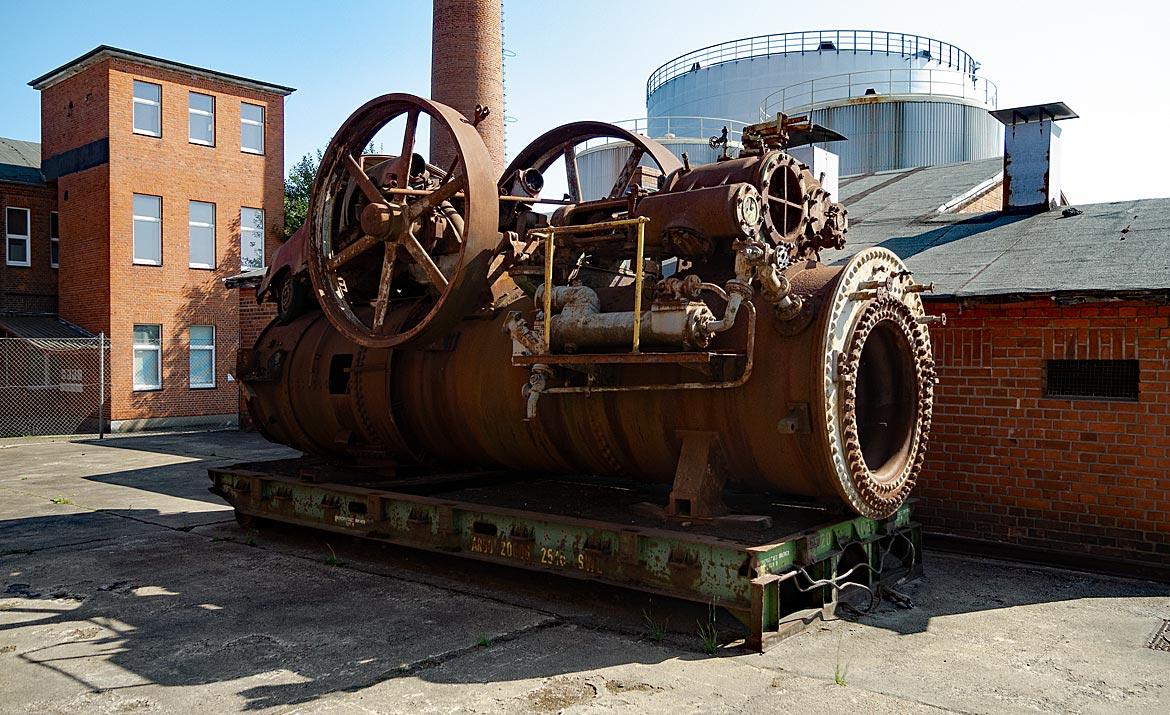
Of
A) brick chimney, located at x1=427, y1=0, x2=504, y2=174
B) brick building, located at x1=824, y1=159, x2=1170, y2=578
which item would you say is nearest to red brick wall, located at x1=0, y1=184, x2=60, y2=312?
brick chimney, located at x1=427, y1=0, x2=504, y2=174

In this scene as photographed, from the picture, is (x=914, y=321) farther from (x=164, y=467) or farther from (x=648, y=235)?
(x=164, y=467)

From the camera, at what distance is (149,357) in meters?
22.5

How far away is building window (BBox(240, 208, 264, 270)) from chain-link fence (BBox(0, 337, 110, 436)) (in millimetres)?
4141

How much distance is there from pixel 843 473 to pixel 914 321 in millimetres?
1404

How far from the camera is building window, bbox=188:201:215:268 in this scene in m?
23.1

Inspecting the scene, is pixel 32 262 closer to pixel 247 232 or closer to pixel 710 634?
pixel 247 232

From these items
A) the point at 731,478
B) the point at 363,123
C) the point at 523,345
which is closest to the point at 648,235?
the point at 523,345

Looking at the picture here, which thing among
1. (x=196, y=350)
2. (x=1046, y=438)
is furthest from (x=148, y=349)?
(x=1046, y=438)

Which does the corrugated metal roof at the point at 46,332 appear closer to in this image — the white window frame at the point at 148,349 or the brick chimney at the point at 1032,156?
the white window frame at the point at 148,349

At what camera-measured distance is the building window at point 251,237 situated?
24172 millimetres

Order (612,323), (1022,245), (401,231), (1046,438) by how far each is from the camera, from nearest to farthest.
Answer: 1. (612,323)
2. (401,231)
3. (1046,438)
4. (1022,245)

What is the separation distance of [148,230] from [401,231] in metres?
17.3

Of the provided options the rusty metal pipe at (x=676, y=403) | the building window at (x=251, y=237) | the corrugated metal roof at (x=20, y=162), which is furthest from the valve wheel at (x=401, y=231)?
the corrugated metal roof at (x=20, y=162)

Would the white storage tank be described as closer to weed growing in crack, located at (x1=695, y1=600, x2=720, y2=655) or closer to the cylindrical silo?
the cylindrical silo
